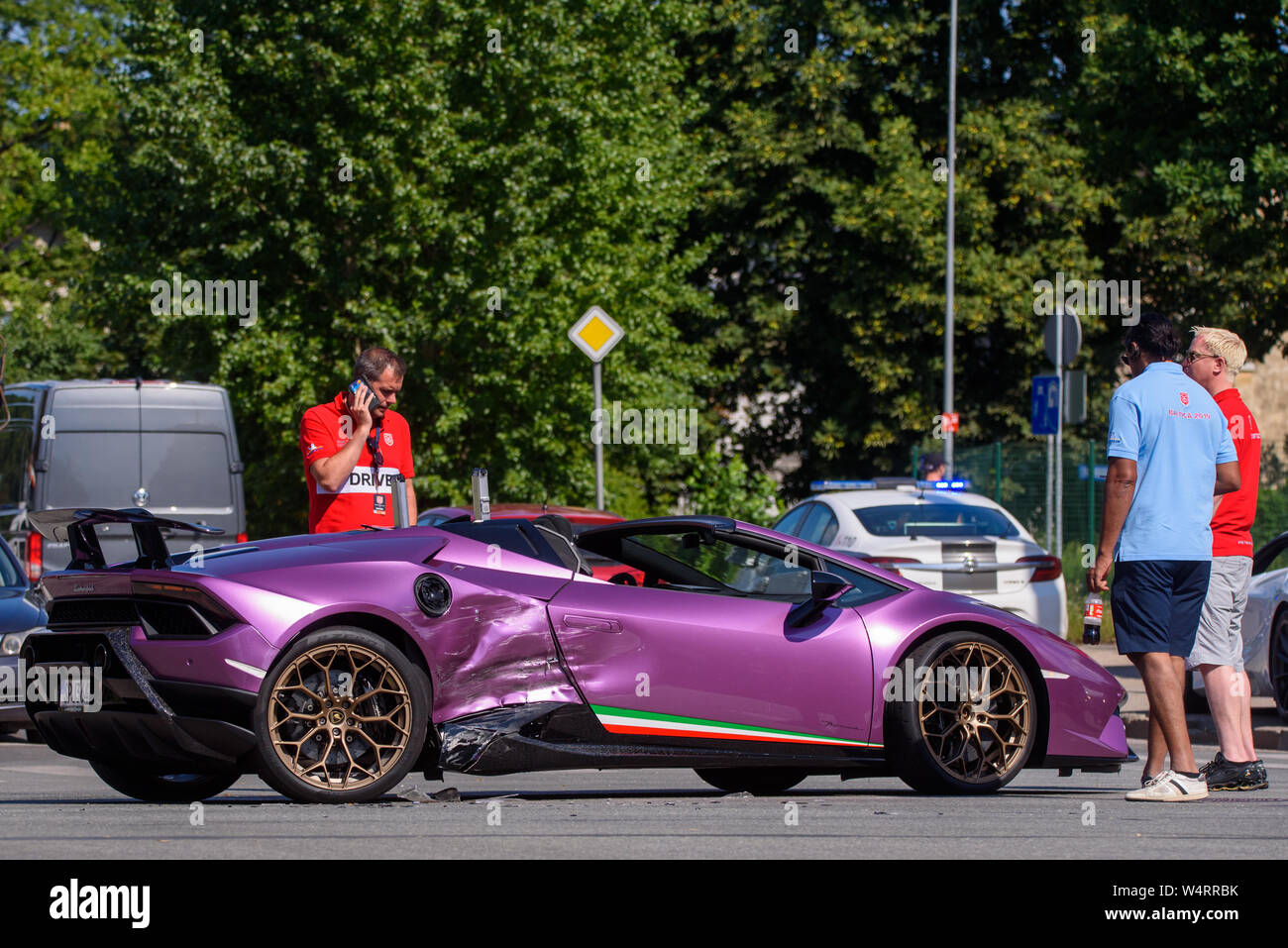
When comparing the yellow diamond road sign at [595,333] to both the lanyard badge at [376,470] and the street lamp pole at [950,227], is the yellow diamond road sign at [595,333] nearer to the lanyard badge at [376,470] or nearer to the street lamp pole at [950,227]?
the lanyard badge at [376,470]

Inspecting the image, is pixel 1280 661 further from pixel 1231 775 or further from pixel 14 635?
pixel 14 635

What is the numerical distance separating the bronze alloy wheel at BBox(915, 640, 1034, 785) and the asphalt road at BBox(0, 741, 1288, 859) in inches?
7.1

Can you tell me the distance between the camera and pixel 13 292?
160ft

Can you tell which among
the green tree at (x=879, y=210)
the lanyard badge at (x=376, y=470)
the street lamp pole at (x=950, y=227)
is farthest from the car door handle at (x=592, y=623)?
the green tree at (x=879, y=210)

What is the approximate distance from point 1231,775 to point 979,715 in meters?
1.35

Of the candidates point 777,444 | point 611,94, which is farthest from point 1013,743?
point 777,444

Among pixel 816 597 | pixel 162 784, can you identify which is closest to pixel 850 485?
pixel 816 597

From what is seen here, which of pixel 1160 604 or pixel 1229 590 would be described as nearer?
pixel 1160 604

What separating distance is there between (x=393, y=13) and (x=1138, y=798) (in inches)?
872

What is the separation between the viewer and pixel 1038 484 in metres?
26.8

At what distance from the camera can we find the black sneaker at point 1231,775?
333 inches

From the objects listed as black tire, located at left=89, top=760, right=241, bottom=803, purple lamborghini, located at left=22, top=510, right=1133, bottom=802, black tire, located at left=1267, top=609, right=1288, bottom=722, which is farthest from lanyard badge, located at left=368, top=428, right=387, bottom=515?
black tire, located at left=1267, top=609, right=1288, bottom=722

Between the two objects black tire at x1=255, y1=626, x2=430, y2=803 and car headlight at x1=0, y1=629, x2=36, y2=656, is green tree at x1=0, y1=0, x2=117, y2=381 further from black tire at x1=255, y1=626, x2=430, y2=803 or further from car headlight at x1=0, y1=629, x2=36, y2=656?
black tire at x1=255, y1=626, x2=430, y2=803

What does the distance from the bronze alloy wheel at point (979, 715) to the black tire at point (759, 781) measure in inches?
26.1
